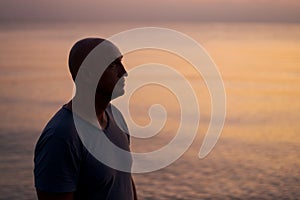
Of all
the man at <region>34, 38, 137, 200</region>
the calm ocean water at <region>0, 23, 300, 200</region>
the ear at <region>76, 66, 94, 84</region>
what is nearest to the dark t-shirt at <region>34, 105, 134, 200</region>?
the man at <region>34, 38, 137, 200</region>

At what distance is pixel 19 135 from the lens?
1698 centimetres

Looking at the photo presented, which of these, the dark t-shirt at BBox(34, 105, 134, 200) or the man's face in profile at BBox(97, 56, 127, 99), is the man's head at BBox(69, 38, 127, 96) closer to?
the man's face in profile at BBox(97, 56, 127, 99)

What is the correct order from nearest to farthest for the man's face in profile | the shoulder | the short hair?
the shoulder < the short hair < the man's face in profile

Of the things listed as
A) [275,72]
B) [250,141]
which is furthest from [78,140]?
[275,72]

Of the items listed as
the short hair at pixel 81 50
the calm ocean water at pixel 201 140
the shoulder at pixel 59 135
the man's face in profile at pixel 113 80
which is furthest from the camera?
the calm ocean water at pixel 201 140

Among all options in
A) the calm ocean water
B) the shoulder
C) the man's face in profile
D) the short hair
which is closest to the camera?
the shoulder

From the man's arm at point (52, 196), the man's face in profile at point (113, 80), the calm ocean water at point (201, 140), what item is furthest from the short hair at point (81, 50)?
the calm ocean water at point (201, 140)

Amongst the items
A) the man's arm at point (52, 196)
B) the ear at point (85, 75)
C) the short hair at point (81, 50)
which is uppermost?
A: the short hair at point (81, 50)

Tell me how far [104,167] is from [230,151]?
12696 millimetres

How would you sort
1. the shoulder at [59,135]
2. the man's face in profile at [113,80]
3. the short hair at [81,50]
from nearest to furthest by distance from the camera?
the shoulder at [59,135]
the short hair at [81,50]
the man's face in profile at [113,80]

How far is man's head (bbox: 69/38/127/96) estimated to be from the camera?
130 inches

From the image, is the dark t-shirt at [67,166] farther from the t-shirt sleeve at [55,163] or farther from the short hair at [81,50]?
the short hair at [81,50]

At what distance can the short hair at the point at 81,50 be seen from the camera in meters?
3.31

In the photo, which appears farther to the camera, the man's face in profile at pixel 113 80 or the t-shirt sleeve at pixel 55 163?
the man's face in profile at pixel 113 80
